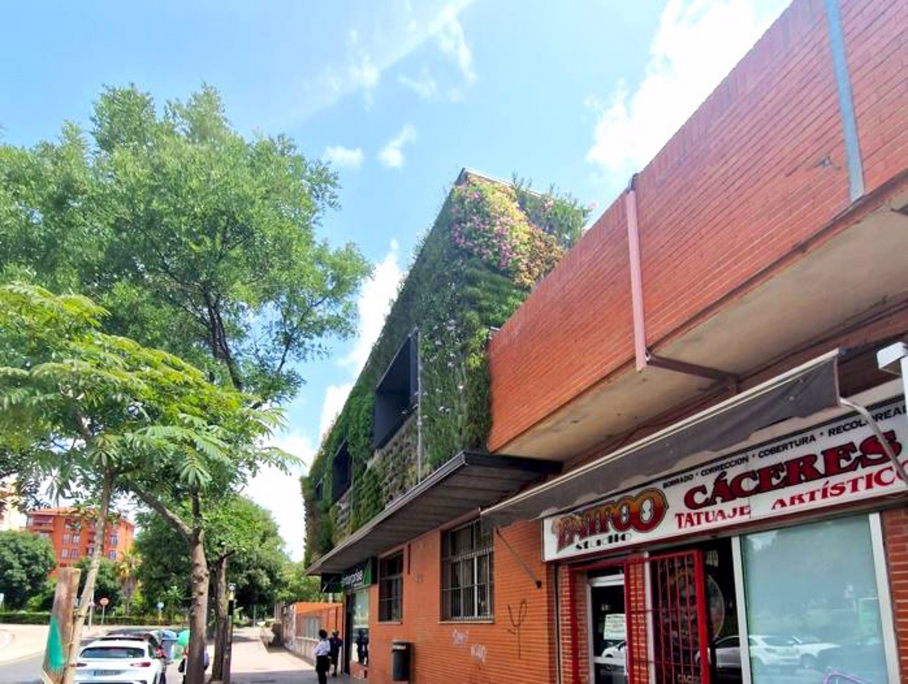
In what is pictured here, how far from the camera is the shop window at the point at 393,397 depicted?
50.2 feet

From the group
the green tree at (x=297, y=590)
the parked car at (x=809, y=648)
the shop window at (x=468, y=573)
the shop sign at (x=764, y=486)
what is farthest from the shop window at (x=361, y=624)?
the green tree at (x=297, y=590)

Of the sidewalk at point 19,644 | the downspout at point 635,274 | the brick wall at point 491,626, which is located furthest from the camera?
the sidewalk at point 19,644

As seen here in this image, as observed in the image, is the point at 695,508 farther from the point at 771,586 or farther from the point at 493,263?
the point at 493,263

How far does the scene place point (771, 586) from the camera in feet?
19.7

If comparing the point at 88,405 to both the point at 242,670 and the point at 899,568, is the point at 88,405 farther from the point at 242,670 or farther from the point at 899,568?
the point at 242,670

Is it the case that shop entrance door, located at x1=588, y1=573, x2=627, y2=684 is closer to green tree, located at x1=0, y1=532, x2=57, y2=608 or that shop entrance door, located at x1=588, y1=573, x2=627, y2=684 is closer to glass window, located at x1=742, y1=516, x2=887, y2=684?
glass window, located at x1=742, y1=516, x2=887, y2=684

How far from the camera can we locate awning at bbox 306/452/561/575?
930cm

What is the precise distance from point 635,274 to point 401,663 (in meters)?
11.8

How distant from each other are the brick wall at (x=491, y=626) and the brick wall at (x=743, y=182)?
3500 millimetres

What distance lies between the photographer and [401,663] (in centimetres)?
1516

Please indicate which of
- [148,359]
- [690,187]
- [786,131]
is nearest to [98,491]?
[148,359]

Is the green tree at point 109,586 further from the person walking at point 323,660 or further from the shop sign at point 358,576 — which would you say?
the person walking at point 323,660

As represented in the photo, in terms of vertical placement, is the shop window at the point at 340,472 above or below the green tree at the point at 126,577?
above

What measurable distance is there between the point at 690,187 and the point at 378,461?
37.8 ft
